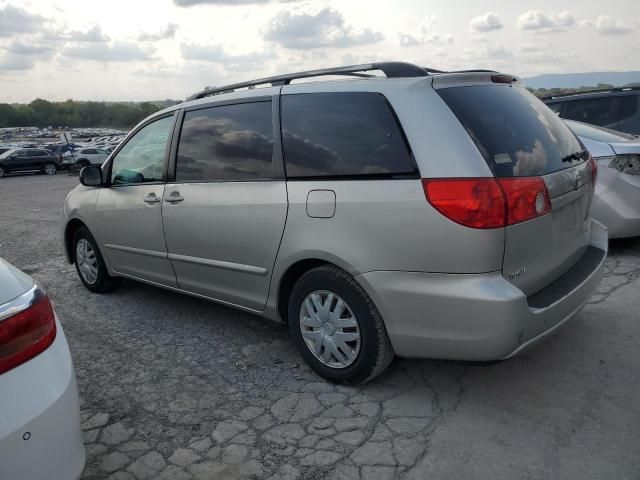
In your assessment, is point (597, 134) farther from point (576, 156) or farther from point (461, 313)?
point (461, 313)

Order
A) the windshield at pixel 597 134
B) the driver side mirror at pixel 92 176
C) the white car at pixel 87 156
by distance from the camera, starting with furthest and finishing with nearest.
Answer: the white car at pixel 87 156 < the windshield at pixel 597 134 < the driver side mirror at pixel 92 176

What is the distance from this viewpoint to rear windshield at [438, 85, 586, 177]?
2766mm

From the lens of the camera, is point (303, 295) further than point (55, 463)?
Yes

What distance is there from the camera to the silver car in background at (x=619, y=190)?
5.30 meters

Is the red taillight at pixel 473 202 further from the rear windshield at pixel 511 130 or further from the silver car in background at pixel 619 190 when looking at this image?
the silver car in background at pixel 619 190

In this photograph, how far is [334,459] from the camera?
8.55ft

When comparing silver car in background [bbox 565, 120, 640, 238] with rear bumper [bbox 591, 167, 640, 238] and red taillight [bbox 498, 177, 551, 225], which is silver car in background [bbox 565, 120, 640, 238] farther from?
red taillight [bbox 498, 177, 551, 225]

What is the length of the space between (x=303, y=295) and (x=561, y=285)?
1421mm

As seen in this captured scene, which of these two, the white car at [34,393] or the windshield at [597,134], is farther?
the windshield at [597,134]

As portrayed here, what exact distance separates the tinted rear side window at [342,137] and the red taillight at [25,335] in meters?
1.61

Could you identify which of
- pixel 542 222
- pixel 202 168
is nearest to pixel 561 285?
pixel 542 222

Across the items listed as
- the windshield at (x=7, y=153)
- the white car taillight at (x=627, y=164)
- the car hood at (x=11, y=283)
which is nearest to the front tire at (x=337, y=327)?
the car hood at (x=11, y=283)

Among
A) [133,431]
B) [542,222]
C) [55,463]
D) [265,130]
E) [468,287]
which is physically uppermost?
[265,130]

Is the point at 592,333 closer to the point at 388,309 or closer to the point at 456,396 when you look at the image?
the point at 456,396
